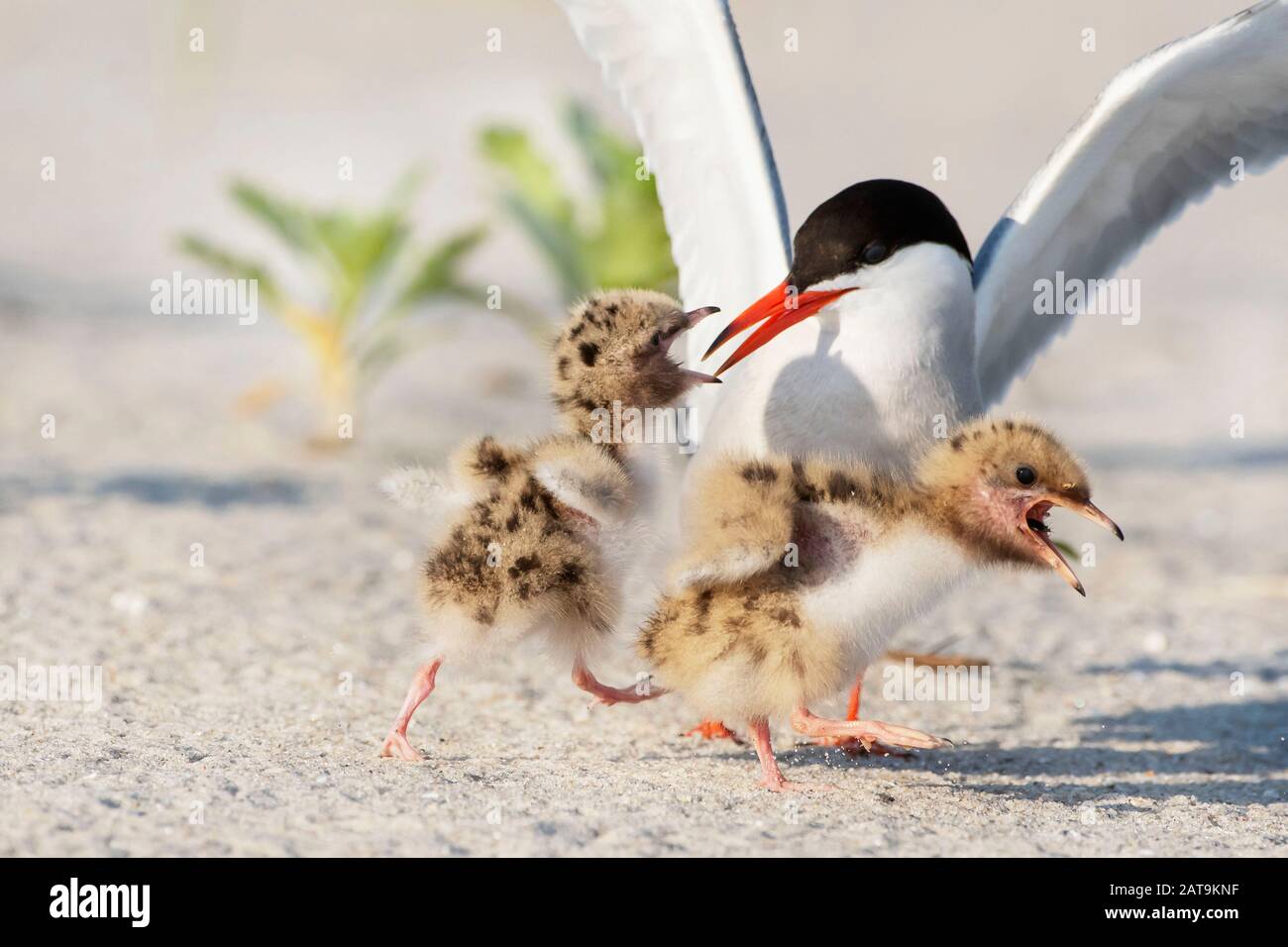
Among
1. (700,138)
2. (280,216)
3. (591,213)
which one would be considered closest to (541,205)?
(591,213)

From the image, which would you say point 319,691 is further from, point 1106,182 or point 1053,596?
point 1053,596

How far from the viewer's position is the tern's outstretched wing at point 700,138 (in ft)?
11.9

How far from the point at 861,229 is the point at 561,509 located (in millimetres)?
806

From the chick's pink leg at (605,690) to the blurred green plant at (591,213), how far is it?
9.80ft

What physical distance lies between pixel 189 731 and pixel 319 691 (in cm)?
48

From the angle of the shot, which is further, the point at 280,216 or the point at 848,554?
the point at 280,216

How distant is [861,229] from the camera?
3.17 m

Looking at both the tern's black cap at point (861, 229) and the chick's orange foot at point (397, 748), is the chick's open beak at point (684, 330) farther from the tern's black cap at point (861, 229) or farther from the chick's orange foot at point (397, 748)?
the chick's orange foot at point (397, 748)

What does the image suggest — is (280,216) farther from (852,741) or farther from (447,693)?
(852,741)

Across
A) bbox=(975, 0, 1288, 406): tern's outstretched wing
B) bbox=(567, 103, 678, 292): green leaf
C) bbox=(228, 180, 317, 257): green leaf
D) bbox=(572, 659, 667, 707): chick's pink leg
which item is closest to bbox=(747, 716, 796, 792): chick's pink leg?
bbox=(572, 659, 667, 707): chick's pink leg

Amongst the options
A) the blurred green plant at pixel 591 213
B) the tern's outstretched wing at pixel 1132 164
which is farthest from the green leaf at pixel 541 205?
the tern's outstretched wing at pixel 1132 164

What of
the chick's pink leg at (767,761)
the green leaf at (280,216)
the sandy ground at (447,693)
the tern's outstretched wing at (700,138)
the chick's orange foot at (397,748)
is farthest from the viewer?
the green leaf at (280,216)

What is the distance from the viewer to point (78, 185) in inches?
440
